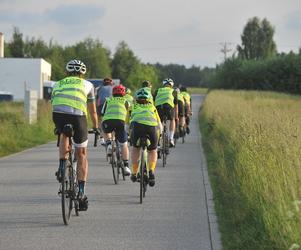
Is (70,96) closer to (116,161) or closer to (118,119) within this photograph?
(118,119)

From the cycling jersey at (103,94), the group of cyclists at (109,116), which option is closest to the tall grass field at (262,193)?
the group of cyclists at (109,116)

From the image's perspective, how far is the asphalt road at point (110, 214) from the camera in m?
8.04

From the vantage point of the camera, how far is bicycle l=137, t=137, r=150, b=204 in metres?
11.0

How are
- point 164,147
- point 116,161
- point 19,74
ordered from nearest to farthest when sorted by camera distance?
1. point 116,161
2. point 164,147
3. point 19,74

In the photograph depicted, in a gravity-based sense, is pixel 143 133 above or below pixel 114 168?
above

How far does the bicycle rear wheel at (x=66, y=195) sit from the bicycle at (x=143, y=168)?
1.90 meters

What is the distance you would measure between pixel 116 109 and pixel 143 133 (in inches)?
80.6

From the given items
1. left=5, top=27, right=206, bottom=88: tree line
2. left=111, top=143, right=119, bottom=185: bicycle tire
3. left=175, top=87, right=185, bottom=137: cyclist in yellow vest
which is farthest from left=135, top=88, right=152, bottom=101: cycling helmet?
left=5, top=27, right=206, bottom=88: tree line

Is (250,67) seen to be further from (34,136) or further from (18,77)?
(34,136)

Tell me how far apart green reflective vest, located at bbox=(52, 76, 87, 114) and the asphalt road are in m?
1.43

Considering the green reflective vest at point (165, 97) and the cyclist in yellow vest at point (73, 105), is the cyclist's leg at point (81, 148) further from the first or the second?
the green reflective vest at point (165, 97)

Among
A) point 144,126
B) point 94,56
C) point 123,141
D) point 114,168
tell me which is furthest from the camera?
point 94,56

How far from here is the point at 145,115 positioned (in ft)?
37.8

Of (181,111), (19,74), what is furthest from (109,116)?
(19,74)
